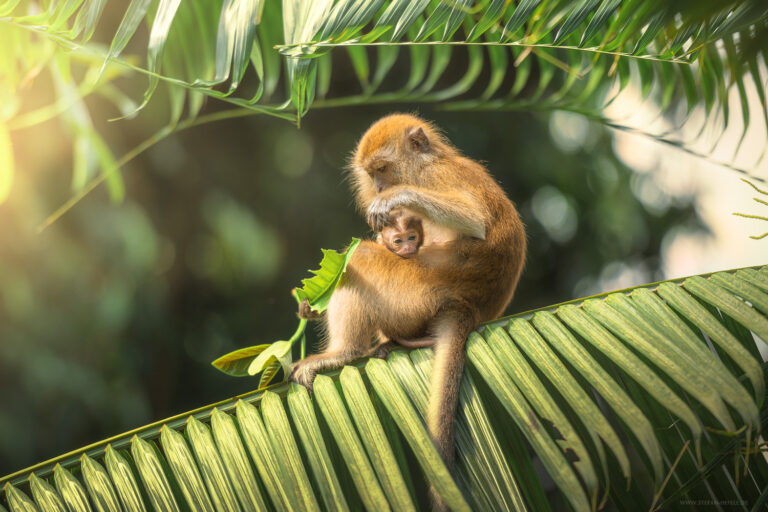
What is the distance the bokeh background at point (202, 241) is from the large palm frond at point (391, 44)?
1440 mm

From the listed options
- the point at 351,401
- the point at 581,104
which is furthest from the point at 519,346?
the point at 581,104

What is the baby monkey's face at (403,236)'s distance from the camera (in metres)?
2.32

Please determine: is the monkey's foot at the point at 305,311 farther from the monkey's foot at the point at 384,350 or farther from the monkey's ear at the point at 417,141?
the monkey's ear at the point at 417,141

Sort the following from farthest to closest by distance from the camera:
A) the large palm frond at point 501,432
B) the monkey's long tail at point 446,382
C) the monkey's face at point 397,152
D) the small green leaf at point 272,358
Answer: the monkey's face at point 397,152, the small green leaf at point 272,358, the monkey's long tail at point 446,382, the large palm frond at point 501,432

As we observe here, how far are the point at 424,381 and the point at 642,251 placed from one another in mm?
4686

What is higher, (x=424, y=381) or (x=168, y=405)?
(x=424, y=381)

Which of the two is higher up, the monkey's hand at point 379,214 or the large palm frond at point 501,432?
the monkey's hand at point 379,214

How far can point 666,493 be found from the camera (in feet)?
4.50

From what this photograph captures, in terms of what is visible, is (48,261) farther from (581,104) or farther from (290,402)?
(581,104)

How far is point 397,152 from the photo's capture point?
8.86ft

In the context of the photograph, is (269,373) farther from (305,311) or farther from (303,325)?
(305,311)

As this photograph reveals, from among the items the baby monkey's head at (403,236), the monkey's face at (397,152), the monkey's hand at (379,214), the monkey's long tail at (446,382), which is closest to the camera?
the monkey's long tail at (446,382)

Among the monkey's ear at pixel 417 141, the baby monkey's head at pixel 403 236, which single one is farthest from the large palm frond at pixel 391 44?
the baby monkey's head at pixel 403 236

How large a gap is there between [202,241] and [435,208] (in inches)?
129
